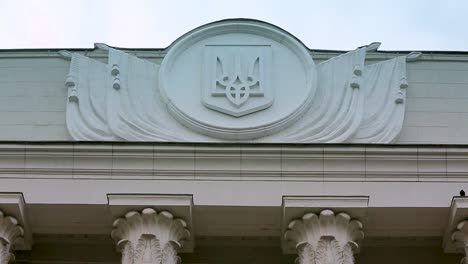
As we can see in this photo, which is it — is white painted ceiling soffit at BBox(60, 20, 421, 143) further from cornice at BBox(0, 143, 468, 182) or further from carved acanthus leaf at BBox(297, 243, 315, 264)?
carved acanthus leaf at BBox(297, 243, 315, 264)

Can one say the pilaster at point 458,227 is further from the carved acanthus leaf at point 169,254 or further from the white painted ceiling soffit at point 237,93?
the carved acanthus leaf at point 169,254

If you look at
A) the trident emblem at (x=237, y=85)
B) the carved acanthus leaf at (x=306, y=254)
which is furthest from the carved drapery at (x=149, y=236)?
the trident emblem at (x=237, y=85)

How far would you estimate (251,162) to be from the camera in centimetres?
2047

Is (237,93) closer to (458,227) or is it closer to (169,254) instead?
(169,254)

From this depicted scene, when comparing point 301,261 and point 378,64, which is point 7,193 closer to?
point 301,261

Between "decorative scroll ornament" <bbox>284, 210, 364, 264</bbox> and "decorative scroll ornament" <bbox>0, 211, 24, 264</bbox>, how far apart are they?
4423 mm

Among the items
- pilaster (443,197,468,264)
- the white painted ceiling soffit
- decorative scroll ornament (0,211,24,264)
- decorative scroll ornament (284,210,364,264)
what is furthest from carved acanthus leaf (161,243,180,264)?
pilaster (443,197,468,264)

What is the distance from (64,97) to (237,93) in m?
3.13

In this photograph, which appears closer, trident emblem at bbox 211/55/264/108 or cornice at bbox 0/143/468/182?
cornice at bbox 0/143/468/182

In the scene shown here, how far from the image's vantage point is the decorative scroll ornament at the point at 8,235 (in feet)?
64.4

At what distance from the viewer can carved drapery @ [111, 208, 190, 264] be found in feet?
63.3

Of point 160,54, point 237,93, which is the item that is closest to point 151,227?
point 237,93

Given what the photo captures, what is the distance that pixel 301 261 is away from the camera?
19547mm

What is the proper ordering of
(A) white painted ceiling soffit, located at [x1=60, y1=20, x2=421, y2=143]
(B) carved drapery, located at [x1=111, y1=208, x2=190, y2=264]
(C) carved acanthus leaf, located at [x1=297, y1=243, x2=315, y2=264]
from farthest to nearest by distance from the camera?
(A) white painted ceiling soffit, located at [x1=60, y1=20, x2=421, y2=143], (C) carved acanthus leaf, located at [x1=297, y1=243, x2=315, y2=264], (B) carved drapery, located at [x1=111, y1=208, x2=190, y2=264]
